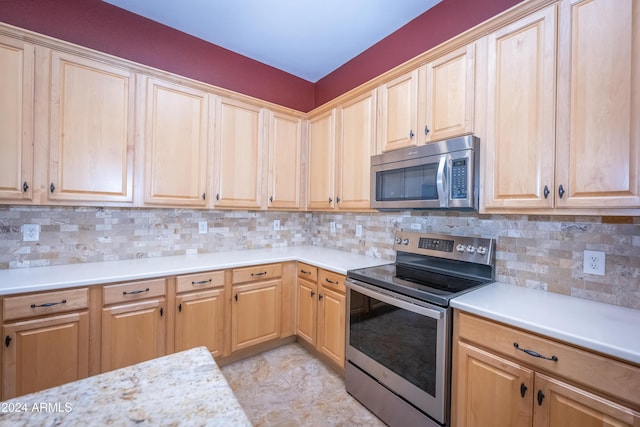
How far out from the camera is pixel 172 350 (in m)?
2.05

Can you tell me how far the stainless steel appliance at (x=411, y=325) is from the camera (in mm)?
1487

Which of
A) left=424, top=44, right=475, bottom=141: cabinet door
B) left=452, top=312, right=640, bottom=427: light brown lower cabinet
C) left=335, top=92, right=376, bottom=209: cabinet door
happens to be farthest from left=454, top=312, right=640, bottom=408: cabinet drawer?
left=335, top=92, right=376, bottom=209: cabinet door

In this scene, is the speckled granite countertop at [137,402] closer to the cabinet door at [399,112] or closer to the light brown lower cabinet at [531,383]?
the light brown lower cabinet at [531,383]

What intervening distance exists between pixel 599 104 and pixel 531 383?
4.17ft

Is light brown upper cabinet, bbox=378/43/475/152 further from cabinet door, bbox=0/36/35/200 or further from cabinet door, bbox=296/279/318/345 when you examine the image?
cabinet door, bbox=0/36/35/200

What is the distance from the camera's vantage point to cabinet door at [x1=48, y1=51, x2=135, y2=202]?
6.11ft

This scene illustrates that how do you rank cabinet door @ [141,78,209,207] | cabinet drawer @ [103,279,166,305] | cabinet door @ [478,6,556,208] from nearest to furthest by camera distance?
1. cabinet door @ [478,6,556,208]
2. cabinet drawer @ [103,279,166,305]
3. cabinet door @ [141,78,209,207]

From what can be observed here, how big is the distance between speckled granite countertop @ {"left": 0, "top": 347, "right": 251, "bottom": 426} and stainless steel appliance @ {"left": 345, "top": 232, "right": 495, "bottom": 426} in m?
1.18

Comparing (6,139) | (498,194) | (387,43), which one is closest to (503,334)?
(498,194)

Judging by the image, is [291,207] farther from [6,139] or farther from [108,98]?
[6,139]

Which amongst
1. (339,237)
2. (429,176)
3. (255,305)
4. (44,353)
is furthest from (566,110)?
(44,353)

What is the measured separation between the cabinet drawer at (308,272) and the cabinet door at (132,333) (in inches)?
44.7

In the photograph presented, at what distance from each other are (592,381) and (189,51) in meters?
3.47

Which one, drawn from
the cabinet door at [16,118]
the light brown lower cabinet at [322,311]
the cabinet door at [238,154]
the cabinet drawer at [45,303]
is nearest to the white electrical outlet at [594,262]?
the light brown lower cabinet at [322,311]
